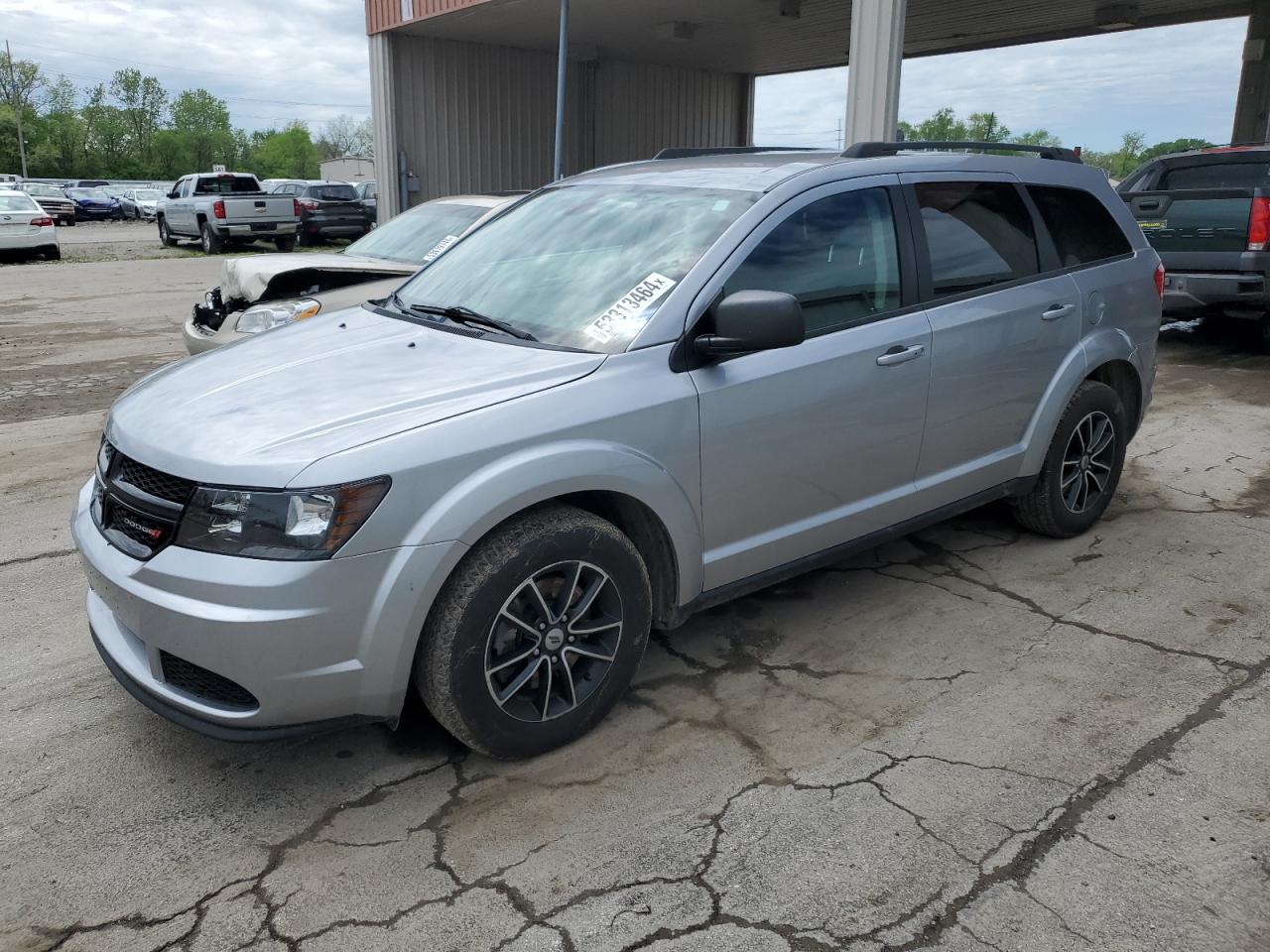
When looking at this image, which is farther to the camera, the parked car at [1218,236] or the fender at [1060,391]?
the parked car at [1218,236]

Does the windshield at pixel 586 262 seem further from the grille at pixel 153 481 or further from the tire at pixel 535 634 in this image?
the grille at pixel 153 481

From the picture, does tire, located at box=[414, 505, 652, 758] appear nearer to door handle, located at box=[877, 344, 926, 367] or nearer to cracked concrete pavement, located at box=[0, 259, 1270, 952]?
cracked concrete pavement, located at box=[0, 259, 1270, 952]

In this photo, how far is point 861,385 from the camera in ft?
11.8

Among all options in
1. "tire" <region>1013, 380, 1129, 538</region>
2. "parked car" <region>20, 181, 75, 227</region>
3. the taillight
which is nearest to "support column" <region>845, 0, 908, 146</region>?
the taillight

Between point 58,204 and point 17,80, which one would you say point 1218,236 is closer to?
point 58,204

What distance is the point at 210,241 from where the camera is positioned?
23.7 meters

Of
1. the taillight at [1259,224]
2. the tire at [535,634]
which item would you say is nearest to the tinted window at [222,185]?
the taillight at [1259,224]

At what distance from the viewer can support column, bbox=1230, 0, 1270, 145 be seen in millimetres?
15695

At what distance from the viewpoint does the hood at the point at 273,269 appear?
6.80m

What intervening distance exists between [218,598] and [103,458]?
957 millimetres

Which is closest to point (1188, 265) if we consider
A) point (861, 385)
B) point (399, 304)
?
point (861, 385)

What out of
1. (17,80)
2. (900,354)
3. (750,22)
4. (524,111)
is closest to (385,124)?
(524,111)

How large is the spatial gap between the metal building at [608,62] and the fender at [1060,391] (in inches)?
361

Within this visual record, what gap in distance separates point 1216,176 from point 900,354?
8.54 meters
